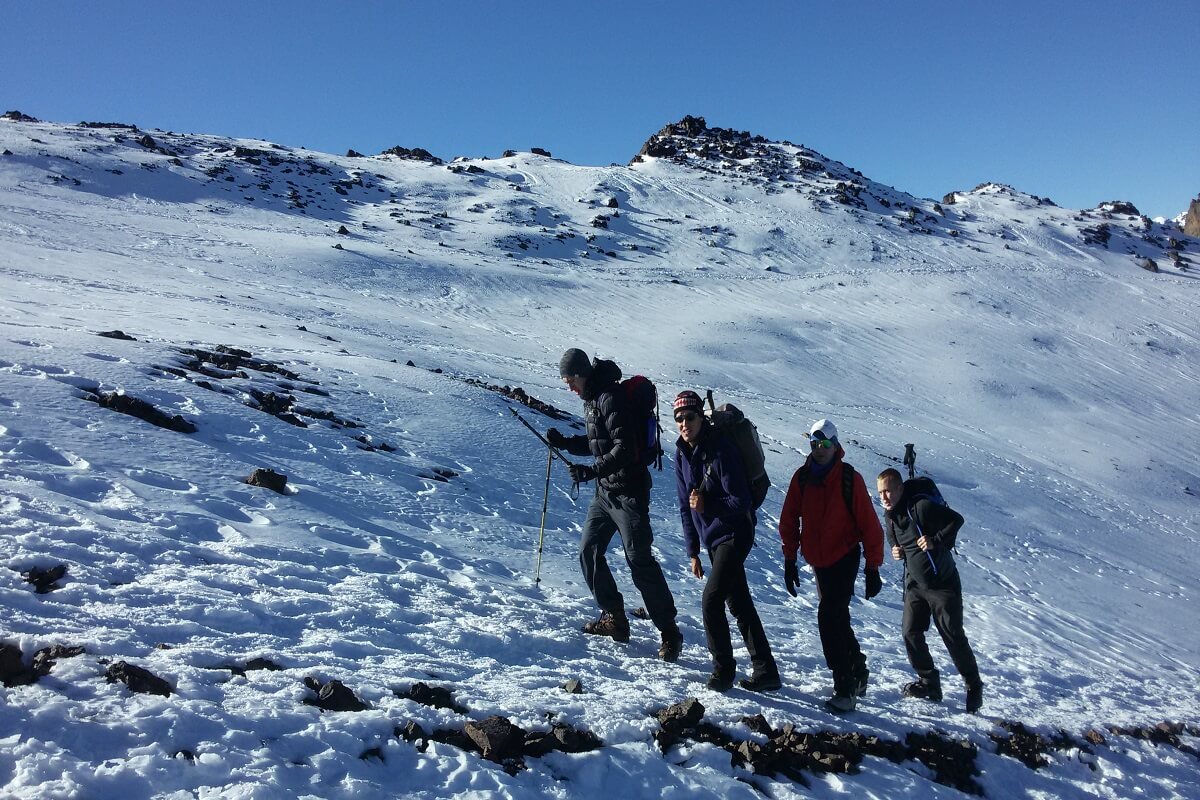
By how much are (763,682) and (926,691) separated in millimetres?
1594

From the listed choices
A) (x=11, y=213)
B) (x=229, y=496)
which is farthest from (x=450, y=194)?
(x=229, y=496)

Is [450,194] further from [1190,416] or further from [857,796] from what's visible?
[857,796]

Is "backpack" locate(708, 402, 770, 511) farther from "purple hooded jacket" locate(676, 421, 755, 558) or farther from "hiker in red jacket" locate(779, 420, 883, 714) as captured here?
"hiker in red jacket" locate(779, 420, 883, 714)

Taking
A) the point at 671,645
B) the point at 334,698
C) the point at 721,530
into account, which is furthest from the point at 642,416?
the point at 334,698

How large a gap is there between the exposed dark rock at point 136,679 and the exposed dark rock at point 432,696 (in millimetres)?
1175

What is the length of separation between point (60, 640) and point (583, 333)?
24.1 metres

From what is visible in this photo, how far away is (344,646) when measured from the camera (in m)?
4.49

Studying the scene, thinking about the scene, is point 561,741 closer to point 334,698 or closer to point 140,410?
point 334,698

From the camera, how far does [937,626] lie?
17.8 feet

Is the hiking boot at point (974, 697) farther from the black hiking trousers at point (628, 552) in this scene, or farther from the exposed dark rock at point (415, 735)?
the exposed dark rock at point (415, 735)

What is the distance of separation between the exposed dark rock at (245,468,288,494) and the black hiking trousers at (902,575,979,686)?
5.94m

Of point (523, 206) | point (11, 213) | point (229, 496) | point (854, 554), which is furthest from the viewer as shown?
point (523, 206)

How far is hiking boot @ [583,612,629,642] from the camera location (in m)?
5.64

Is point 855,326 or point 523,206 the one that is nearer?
point 855,326
